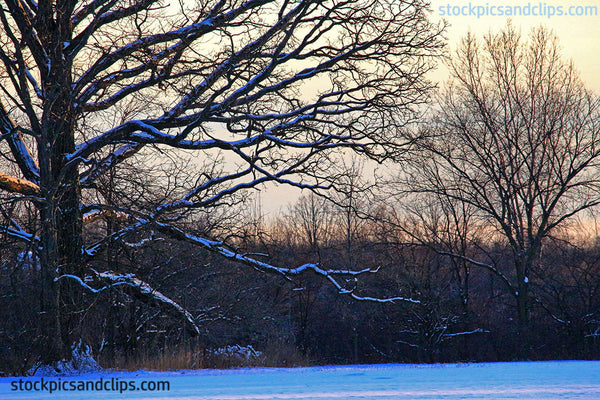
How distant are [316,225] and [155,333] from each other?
31.2 m

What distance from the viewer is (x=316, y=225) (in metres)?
47.8

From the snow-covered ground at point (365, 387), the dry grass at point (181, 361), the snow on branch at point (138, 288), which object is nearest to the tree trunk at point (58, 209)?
the snow on branch at point (138, 288)

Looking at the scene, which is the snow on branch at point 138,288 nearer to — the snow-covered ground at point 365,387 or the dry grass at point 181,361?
the dry grass at point 181,361

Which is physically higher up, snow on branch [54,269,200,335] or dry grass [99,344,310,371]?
snow on branch [54,269,200,335]

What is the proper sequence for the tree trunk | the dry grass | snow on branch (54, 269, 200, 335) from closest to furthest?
the tree trunk, the dry grass, snow on branch (54, 269, 200, 335)

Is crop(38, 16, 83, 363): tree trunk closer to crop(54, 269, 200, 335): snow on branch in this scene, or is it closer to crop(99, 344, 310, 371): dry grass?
crop(54, 269, 200, 335): snow on branch

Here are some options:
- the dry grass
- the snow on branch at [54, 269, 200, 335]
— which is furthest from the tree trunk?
the dry grass

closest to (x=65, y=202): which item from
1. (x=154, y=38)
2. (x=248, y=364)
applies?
(x=154, y=38)

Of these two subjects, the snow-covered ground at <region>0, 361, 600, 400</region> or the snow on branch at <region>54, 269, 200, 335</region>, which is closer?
the snow-covered ground at <region>0, 361, 600, 400</region>

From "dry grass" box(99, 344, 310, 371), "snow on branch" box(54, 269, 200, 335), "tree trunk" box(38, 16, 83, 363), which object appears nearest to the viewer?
"tree trunk" box(38, 16, 83, 363)

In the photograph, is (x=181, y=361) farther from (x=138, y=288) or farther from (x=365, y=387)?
(x=365, y=387)

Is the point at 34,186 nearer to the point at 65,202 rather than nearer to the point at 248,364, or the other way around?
the point at 65,202

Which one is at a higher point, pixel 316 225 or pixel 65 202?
pixel 316 225

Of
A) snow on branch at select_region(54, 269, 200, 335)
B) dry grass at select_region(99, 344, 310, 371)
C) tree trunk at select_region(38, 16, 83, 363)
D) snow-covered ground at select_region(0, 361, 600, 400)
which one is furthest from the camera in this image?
snow on branch at select_region(54, 269, 200, 335)
